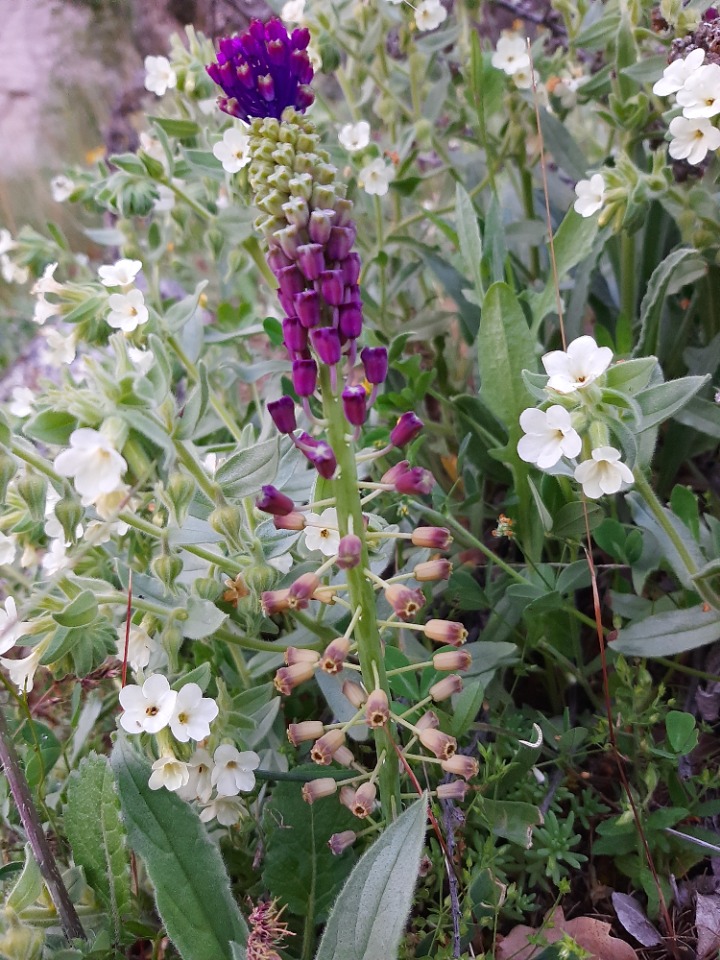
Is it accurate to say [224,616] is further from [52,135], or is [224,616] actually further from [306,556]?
[52,135]

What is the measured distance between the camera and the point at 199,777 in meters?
1.19

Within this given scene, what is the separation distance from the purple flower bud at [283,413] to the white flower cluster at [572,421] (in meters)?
0.32

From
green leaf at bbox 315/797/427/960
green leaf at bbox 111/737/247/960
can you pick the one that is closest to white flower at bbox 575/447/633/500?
green leaf at bbox 315/797/427/960

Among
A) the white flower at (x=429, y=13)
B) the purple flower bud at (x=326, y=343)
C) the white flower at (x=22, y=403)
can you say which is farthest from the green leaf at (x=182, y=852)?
the white flower at (x=429, y=13)

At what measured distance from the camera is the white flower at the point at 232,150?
1.57 m

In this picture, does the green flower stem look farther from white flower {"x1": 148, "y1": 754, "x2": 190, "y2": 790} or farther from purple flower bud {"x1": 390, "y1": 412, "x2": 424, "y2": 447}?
white flower {"x1": 148, "y1": 754, "x2": 190, "y2": 790}

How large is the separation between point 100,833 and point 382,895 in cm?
53

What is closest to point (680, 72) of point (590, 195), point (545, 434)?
point (590, 195)

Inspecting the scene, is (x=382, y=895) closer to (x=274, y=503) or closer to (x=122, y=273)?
(x=274, y=503)

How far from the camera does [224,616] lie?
1.15m

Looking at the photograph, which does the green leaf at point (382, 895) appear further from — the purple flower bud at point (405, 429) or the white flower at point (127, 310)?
the white flower at point (127, 310)

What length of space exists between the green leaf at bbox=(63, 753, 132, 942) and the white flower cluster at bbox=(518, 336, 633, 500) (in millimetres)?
827

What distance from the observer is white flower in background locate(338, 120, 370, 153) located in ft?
5.99

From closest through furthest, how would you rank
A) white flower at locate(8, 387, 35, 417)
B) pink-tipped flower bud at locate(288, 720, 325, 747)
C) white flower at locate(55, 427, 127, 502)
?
white flower at locate(55, 427, 127, 502) < pink-tipped flower bud at locate(288, 720, 325, 747) < white flower at locate(8, 387, 35, 417)
